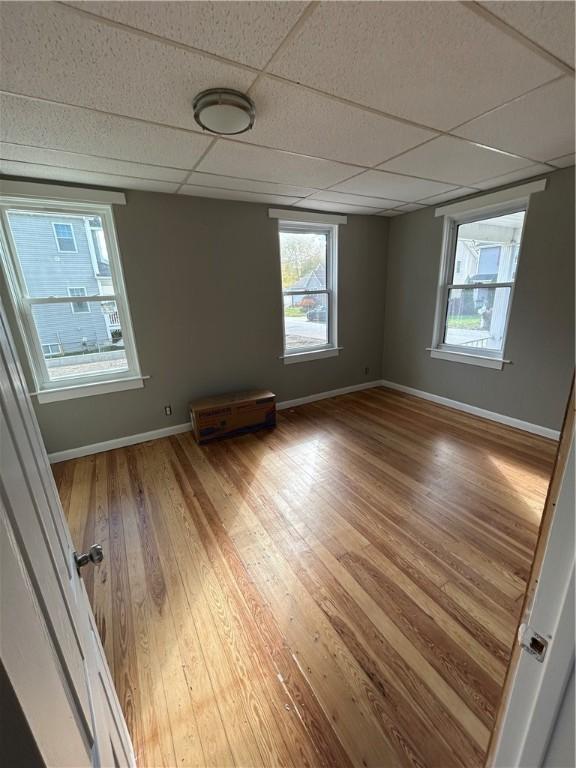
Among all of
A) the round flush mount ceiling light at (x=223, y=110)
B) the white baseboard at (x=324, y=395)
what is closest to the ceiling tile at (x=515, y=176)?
the round flush mount ceiling light at (x=223, y=110)

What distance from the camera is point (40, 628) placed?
1.36 feet

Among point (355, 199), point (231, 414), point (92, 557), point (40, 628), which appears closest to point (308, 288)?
point (355, 199)

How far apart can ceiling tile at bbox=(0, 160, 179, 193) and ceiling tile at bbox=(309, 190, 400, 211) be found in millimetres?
1403

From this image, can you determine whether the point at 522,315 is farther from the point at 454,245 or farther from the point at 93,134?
the point at 93,134

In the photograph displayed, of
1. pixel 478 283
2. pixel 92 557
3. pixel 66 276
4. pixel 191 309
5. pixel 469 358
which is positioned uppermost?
pixel 66 276

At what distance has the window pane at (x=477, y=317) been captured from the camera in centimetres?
336

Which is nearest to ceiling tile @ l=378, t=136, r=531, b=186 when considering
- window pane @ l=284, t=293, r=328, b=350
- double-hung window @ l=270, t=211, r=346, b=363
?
double-hung window @ l=270, t=211, r=346, b=363

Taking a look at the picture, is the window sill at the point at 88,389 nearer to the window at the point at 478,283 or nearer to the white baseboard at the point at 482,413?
the white baseboard at the point at 482,413

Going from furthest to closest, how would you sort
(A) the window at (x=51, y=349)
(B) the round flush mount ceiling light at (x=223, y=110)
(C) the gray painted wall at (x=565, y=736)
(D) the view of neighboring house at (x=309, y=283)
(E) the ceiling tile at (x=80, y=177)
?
(D) the view of neighboring house at (x=309, y=283), (A) the window at (x=51, y=349), (E) the ceiling tile at (x=80, y=177), (B) the round flush mount ceiling light at (x=223, y=110), (C) the gray painted wall at (x=565, y=736)

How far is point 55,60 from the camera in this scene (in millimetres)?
1201

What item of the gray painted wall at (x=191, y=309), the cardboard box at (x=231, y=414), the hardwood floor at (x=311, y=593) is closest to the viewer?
the hardwood floor at (x=311, y=593)

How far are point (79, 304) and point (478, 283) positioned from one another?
416cm

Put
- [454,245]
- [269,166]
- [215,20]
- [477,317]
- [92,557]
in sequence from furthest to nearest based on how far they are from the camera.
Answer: [454,245], [477,317], [269,166], [215,20], [92,557]

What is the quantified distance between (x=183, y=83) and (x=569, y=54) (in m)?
1.61
